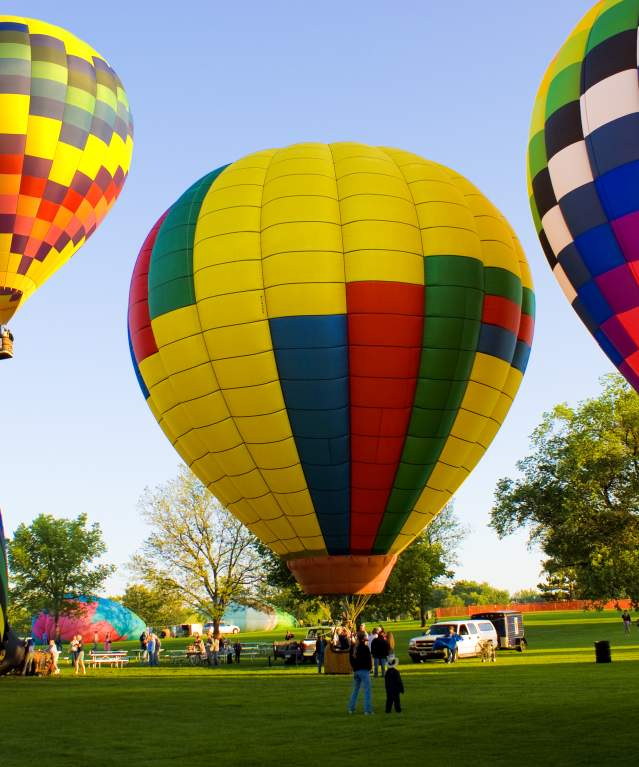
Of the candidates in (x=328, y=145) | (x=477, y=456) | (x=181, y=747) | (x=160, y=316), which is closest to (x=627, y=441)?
(x=477, y=456)

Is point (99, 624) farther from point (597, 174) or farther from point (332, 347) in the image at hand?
point (597, 174)

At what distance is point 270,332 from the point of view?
2056 centimetres

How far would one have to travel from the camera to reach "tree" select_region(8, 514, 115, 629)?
5850 centimetres

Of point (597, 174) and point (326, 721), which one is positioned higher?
point (597, 174)

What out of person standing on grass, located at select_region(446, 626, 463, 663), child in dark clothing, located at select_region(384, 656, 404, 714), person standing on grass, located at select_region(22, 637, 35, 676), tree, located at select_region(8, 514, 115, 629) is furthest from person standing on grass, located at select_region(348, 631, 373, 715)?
tree, located at select_region(8, 514, 115, 629)

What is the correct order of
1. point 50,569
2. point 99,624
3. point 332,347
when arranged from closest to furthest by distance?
point 332,347, point 50,569, point 99,624

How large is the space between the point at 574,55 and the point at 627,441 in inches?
933

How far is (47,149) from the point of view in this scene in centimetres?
2716

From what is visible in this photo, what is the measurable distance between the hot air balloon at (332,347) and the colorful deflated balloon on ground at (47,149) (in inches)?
244

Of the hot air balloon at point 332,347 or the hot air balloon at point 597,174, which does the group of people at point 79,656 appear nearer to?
the hot air balloon at point 332,347

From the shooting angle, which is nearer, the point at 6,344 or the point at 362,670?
the point at 362,670

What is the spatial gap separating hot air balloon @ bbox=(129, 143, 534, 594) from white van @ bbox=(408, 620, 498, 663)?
759 cm

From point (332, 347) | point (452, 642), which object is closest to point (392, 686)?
point (332, 347)

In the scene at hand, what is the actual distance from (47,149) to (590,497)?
78.4ft
